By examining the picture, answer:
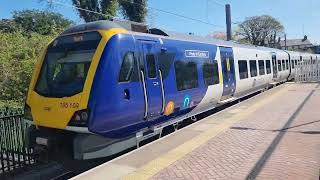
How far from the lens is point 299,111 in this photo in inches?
543

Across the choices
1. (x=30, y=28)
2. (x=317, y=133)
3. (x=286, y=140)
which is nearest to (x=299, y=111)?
(x=317, y=133)

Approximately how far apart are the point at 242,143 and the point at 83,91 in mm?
3541

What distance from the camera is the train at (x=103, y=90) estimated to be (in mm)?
7992

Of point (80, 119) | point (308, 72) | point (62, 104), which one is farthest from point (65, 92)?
point (308, 72)

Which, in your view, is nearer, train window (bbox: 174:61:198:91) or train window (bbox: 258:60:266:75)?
train window (bbox: 174:61:198:91)

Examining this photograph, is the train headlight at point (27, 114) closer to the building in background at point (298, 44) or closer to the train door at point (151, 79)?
the train door at point (151, 79)

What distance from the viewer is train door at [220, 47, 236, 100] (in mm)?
15225

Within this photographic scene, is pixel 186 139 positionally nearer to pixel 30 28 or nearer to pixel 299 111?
pixel 299 111

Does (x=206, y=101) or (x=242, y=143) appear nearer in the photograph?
(x=242, y=143)

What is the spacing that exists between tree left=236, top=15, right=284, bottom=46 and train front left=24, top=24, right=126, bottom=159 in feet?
299

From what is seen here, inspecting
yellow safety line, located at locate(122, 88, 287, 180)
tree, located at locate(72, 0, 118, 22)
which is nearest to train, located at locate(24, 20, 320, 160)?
yellow safety line, located at locate(122, 88, 287, 180)

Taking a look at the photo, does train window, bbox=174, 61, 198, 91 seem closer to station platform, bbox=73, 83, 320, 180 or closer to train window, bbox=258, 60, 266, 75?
station platform, bbox=73, 83, 320, 180

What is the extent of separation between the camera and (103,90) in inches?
311

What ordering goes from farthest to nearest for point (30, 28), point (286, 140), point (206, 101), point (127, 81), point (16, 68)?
point (30, 28), point (16, 68), point (206, 101), point (286, 140), point (127, 81)
